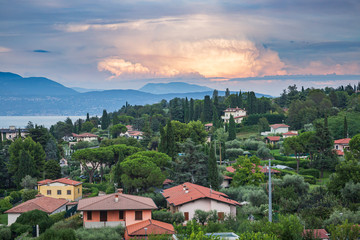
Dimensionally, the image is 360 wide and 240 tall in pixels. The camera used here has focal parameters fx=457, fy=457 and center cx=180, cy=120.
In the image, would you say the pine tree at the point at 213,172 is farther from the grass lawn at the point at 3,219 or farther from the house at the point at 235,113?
the house at the point at 235,113

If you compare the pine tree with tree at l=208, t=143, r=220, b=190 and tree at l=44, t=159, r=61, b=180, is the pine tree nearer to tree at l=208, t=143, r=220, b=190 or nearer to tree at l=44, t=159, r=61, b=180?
tree at l=208, t=143, r=220, b=190

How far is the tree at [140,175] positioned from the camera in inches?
1855


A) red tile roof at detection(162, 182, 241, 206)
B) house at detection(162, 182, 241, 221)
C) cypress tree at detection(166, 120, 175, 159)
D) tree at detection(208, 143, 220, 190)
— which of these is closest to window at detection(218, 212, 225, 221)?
house at detection(162, 182, 241, 221)

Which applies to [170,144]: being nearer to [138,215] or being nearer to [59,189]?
[59,189]

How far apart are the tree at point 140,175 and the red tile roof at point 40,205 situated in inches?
269

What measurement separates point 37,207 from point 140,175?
40.0ft

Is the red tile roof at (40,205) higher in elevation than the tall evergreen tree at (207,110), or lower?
lower

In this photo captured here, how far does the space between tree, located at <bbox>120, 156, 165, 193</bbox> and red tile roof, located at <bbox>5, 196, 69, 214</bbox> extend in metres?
6.83

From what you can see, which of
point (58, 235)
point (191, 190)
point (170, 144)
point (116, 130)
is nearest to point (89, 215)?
point (58, 235)

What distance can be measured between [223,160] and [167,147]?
594 inches

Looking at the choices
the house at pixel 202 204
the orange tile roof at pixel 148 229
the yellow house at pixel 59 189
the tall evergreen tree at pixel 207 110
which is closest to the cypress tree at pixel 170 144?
the yellow house at pixel 59 189

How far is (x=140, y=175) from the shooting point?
48438mm

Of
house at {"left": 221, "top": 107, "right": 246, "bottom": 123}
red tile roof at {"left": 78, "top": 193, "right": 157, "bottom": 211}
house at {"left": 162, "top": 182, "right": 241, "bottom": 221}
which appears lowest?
house at {"left": 162, "top": 182, "right": 241, "bottom": 221}

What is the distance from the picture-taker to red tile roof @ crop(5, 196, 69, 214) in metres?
39.0
